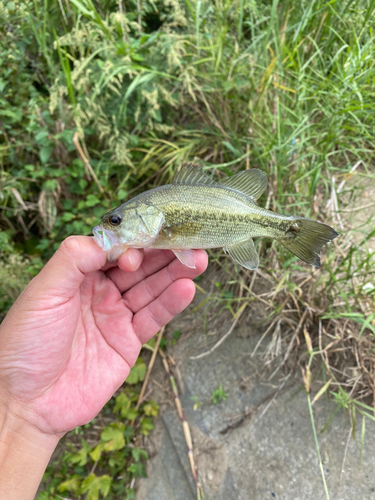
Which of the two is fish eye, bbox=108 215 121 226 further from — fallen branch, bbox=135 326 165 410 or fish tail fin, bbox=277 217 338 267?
fallen branch, bbox=135 326 165 410

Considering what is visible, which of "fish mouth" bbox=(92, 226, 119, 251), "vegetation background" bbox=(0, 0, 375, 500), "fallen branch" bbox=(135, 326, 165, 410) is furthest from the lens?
"fallen branch" bbox=(135, 326, 165, 410)

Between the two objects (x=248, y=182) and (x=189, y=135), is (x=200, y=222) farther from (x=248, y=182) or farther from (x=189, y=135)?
(x=189, y=135)

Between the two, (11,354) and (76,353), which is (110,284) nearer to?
(76,353)

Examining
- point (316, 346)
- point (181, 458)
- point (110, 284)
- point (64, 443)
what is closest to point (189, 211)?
point (110, 284)

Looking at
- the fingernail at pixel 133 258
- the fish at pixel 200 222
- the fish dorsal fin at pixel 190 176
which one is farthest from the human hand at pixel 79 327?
the fish dorsal fin at pixel 190 176

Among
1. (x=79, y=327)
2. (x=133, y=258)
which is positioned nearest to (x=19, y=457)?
(x=79, y=327)

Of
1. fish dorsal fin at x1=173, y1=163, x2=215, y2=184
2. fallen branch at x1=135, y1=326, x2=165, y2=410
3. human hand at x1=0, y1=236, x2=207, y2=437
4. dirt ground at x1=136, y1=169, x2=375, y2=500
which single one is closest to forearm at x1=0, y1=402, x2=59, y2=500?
human hand at x1=0, y1=236, x2=207, y2=437
